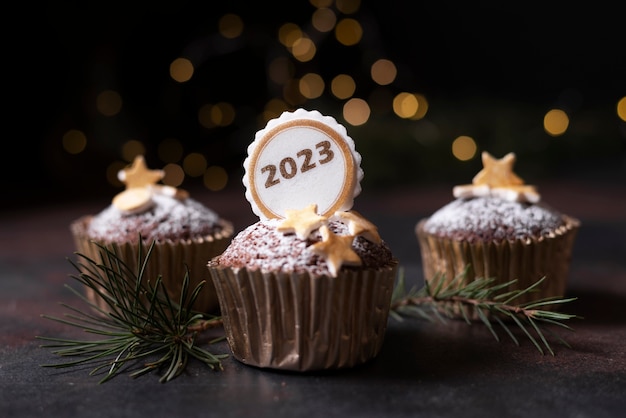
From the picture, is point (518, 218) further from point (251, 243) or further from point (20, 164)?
point (20, 164)

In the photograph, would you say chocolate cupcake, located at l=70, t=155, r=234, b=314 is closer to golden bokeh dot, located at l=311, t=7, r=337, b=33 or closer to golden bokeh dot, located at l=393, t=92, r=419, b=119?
golden bokeh dot, located at l=393, t=92, r=419, b=119

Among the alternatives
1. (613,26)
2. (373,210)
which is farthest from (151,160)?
(613,26)

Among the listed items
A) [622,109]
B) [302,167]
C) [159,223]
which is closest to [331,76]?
[622,109]

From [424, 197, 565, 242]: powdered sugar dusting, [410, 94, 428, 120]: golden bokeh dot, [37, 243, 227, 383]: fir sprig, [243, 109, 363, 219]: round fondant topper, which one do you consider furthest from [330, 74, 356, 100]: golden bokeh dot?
[37, 243, 227, 383]: fir sprig

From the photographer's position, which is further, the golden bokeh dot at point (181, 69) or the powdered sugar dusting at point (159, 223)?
the golden bokeh dot at point (181, 69)

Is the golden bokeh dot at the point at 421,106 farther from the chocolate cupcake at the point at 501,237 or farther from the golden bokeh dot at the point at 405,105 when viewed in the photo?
the chocolate cupcake at the point at 501,237

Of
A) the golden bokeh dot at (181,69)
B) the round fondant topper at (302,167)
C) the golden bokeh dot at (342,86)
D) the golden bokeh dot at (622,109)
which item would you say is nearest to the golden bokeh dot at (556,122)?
the golden bokeh dot at (622,109)

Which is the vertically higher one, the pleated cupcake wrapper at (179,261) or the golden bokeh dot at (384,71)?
the golden bokeh dot at (384,71)

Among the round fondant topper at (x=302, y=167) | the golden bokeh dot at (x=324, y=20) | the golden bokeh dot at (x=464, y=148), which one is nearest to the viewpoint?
the round fondant topper at (x=302, y=167)
